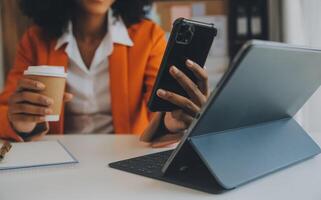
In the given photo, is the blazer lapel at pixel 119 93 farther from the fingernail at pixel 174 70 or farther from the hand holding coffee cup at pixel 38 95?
the fingernail at pixel 174 70

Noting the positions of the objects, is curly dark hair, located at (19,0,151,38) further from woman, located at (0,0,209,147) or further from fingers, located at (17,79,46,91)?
fingers, located at (17,79,46,91)

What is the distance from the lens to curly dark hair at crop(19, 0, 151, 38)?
4.90 ft

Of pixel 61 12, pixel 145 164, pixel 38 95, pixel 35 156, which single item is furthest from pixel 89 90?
pixel 145 164

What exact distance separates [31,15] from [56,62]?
0.36 m

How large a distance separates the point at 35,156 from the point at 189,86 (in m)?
0.35

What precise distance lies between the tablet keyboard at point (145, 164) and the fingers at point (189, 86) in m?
0.13

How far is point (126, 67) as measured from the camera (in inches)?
54.2

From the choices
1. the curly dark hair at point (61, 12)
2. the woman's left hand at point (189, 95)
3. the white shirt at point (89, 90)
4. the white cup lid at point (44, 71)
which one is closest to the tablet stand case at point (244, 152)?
the woman's left hand at point (189, 95)

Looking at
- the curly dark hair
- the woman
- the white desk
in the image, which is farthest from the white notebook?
the curly dark hair

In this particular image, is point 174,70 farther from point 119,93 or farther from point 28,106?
point 119,93

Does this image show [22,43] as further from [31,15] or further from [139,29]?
[139,29]

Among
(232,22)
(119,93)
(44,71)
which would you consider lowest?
(119,93)

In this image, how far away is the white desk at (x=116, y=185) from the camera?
0.57m

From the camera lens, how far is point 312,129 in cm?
131
